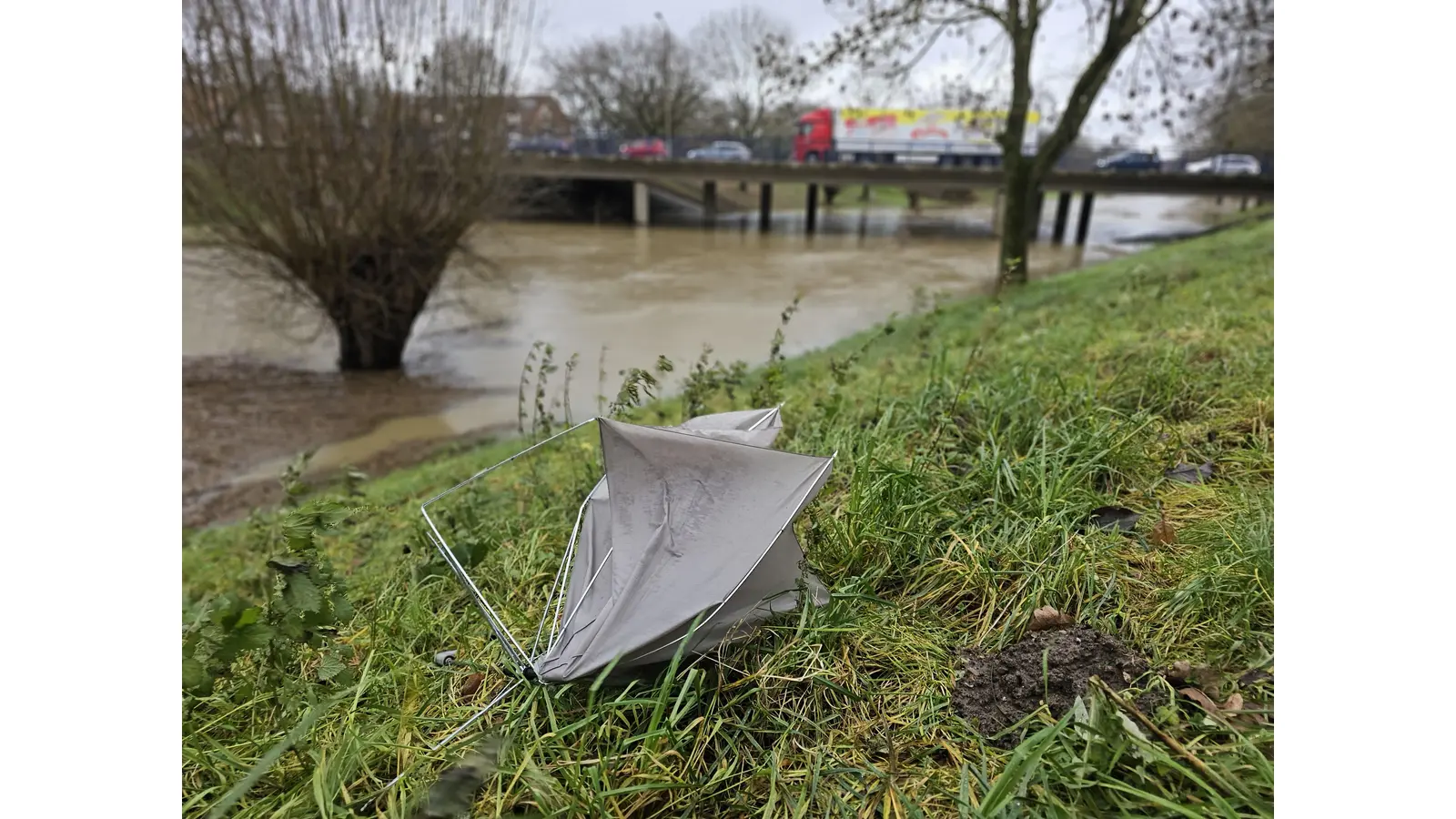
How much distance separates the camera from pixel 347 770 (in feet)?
5.59

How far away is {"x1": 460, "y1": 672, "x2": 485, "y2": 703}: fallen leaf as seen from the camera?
1983 millimetres

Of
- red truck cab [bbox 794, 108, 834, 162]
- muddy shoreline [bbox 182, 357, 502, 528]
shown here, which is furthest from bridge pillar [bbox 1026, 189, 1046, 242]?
muddy shoreline [bbox 182, 357, 502, 528]

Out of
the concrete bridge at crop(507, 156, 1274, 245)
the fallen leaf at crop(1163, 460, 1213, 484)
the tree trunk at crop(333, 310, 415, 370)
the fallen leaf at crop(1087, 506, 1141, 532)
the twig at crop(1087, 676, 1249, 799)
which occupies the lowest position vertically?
the tree trunk at crop(333, 310, 415, 370)

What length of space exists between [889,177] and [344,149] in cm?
2181

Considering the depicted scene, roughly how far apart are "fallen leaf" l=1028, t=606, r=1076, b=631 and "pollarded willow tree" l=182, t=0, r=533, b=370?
10.9 meters

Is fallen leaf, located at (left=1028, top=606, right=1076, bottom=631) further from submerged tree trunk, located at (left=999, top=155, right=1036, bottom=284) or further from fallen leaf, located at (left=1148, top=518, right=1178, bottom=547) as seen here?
submerged tree trunk, located at (left=999, top=155, right=1036, bottom=284)

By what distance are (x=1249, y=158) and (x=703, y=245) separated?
2071cm

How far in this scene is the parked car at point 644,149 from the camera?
3073 cm

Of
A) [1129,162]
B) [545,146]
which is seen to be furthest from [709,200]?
[1129,162]

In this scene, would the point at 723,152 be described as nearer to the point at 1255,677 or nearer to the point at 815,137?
the point at 815,137

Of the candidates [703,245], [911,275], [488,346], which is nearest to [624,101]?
[703,245]

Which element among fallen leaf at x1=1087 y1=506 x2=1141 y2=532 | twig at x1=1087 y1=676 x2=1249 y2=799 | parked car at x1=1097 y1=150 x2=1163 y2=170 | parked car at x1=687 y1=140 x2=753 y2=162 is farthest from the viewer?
parked car at x1=687 y1=140 x2=753 y2=162

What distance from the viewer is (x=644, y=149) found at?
31469mm

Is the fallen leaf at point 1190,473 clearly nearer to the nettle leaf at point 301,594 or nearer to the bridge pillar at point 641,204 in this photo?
the nettle leaf at point 301,594
